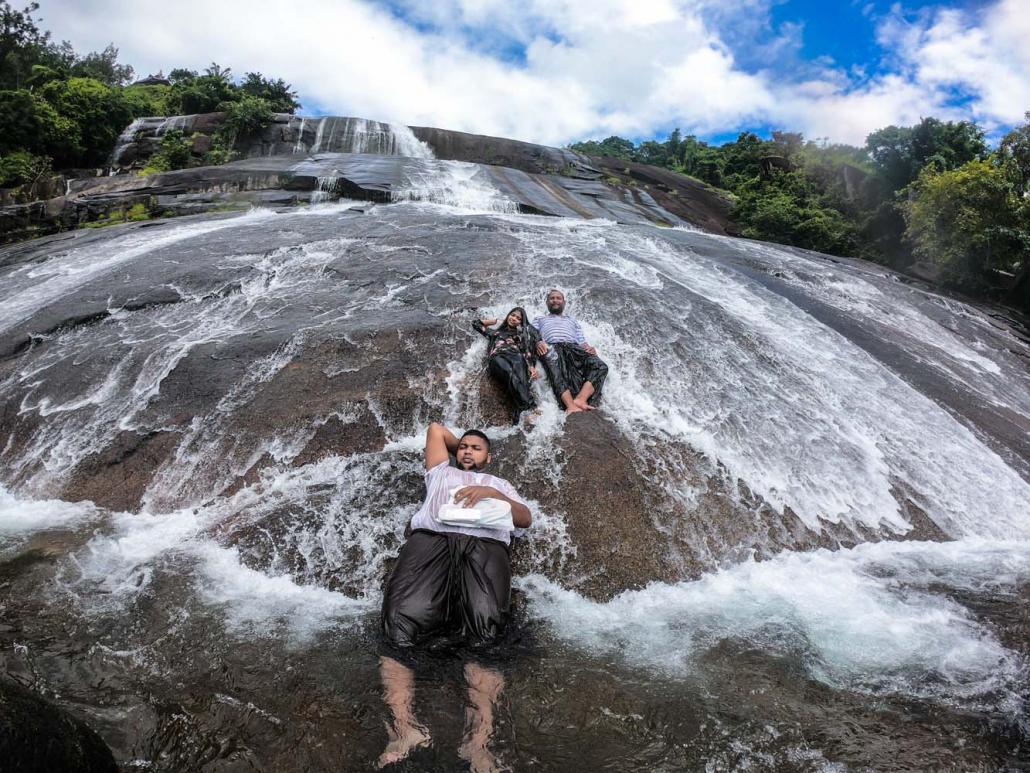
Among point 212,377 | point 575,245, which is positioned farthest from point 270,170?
point 212,377

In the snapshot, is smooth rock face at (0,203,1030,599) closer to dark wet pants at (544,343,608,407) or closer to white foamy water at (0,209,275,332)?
white foamy water at (0,209,275,332)

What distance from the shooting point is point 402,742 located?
2785 millimetres

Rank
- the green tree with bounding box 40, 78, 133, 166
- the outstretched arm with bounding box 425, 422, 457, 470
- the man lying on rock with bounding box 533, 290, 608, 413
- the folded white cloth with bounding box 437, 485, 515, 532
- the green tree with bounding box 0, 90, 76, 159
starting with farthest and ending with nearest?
the green tree with bounding box 40, 78, 133, 166 < the green tree with bounding box 0, 90, 76, 159 < the man lying on rock with bounding box 533, 290, 608, 413 < the outstretched arm with bounding box 425, 422, 457, 470 < the folded white cloth with bounding box 437, 485, 515, 532

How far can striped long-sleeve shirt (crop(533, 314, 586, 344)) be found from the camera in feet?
22.8

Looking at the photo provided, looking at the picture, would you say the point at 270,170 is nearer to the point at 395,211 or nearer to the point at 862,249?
the point at 395,211

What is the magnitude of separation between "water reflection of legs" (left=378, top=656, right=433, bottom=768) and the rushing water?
76mm

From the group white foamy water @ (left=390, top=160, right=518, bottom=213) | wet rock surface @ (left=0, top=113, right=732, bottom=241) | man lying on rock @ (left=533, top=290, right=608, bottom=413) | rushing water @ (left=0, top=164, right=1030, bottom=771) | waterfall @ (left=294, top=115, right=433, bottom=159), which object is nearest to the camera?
rushing water @ (left=0, top=164, right=1030, bottom=771)

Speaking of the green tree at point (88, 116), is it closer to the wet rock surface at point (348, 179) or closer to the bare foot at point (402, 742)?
the wet rock surface at point (348, 179)

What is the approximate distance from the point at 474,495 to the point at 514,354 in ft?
8.86

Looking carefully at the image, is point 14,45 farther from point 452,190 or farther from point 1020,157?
point 1020,157

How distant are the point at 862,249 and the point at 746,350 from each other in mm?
21636

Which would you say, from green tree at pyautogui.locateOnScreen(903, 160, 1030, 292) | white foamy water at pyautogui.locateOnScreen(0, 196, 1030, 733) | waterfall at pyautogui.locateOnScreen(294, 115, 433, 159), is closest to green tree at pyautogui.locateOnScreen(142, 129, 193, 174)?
waterfall at pyautogui.locateOnScreen(294, 115, 433, 159)

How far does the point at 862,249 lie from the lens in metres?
24.5

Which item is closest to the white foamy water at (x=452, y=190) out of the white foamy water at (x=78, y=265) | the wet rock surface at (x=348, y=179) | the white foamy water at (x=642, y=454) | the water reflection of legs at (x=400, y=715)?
the wet rock surface at (x=348, y=179)
